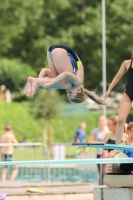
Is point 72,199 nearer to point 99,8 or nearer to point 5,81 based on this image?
point 5,81

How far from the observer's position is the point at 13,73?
39.7 metres

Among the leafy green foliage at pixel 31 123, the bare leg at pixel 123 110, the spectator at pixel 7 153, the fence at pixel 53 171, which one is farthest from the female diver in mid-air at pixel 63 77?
the leafy green foliage at pixel 31 123

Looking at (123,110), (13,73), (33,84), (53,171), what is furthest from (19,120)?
(33,84)

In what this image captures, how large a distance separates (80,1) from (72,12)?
3.74 feet

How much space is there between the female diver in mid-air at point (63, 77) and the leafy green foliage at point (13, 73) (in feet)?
102

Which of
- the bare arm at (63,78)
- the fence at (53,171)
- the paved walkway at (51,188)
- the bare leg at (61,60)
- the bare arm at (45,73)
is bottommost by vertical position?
the paved walkway at (51,188)

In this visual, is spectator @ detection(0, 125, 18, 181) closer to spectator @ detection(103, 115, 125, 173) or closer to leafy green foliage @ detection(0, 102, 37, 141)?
spectator @ detection(103, 115, 125, 173)

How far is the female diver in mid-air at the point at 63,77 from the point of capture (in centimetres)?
833

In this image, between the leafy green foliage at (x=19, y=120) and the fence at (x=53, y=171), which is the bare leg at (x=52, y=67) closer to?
the fence at (x=53, y=171)

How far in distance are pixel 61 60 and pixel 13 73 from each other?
→ 31456 mm

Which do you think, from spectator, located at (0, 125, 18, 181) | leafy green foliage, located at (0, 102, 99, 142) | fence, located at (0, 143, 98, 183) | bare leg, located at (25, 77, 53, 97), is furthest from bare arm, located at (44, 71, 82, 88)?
leafy green foliage, located at (0, 102, 99, 142)

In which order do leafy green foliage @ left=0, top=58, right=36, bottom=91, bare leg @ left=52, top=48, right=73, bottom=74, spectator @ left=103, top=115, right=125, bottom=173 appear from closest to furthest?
bare leg @ left=52, top=48, right=73, bottom=74
spectator @ left=103, top=115, right=125, bottom=173
leafy green foliage @ left=0, top=58, right=36, bottom=91

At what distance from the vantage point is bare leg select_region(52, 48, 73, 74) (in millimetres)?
8438

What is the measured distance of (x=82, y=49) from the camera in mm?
42562
